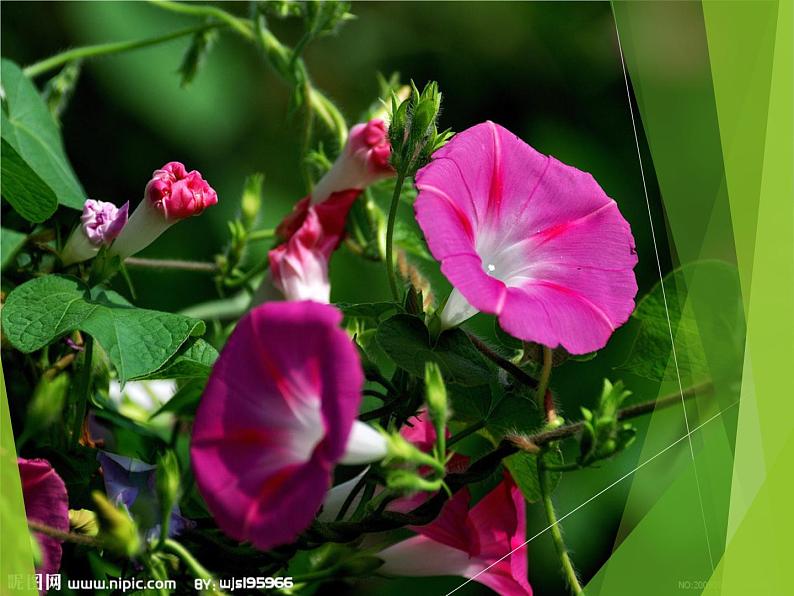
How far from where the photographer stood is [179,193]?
0.59 metres

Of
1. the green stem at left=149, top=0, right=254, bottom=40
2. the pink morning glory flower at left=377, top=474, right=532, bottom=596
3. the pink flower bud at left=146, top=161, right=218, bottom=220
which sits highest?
the green stem at left=149, top=0, right=254, bottom=40

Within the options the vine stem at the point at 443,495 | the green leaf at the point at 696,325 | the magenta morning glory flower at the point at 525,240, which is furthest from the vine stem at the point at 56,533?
the green leaf at the point at 696,325

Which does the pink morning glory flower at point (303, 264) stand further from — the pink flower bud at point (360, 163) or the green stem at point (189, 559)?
the green stem at point (189, 559)

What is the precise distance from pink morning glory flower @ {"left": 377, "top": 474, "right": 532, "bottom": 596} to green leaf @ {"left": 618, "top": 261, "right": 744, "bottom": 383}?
0.12m

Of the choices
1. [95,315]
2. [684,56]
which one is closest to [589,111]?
[684,56]

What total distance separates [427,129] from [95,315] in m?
0.22

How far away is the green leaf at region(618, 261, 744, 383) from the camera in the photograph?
585mm

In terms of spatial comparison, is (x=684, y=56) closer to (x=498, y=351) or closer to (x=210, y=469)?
(x=498, y=351)

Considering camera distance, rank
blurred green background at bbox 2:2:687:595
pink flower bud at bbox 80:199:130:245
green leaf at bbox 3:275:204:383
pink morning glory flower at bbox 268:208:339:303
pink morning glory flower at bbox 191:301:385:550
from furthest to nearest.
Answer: blurred green background at bbox 2:2:687:595, pink morning glory flower at bbox 268:208:339:303, pink flower bud at bbox 80:199:130:245, green leaf at bbox 3:275:204:383, pink morning glory flower at bbox 191:301:385:550

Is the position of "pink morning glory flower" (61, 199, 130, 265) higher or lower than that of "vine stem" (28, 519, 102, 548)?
higher

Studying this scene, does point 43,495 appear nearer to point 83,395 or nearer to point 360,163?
point 83,395

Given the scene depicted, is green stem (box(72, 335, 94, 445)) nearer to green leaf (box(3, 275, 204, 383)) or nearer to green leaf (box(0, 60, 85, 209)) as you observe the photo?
green leaf (box(3, 275, 204, 383))

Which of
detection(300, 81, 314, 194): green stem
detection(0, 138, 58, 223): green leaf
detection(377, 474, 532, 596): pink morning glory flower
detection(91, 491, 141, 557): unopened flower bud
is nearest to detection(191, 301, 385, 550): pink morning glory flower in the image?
detection(91, 491, 141, 557): unopened flower bud

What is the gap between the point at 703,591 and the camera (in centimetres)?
54
